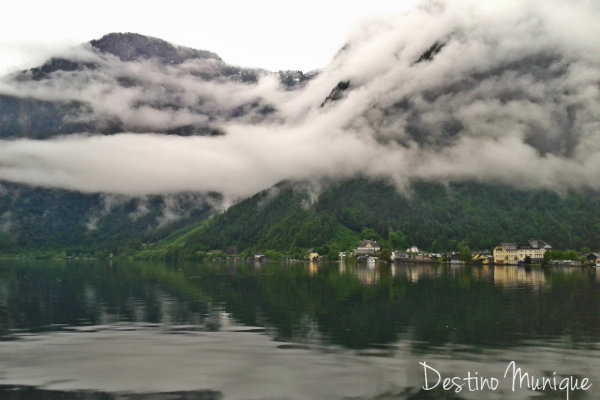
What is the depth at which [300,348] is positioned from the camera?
40469mm

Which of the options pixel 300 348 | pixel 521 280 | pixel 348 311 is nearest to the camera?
pixel 300 348

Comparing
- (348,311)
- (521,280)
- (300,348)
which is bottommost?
(521,280)

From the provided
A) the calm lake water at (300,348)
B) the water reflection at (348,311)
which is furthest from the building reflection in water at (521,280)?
the calm lake water at (300,348)

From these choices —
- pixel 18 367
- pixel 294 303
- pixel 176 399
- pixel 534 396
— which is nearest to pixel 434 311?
pixel 294 303

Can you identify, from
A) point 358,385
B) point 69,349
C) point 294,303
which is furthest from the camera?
point 294,303

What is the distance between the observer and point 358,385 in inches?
1173

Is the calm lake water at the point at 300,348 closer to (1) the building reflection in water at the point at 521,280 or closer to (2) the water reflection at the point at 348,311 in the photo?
(2) the water reflection at the point at 348,311

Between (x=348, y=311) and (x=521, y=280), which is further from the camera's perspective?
(x=521, y=280)

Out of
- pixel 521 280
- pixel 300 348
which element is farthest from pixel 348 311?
pixel 521 280

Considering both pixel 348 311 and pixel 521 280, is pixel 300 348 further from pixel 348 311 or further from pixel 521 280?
pixel 521 280

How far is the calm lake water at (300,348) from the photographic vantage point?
2966cm

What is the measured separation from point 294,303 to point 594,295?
162ft

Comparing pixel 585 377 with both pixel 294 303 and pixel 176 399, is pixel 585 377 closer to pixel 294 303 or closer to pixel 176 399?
pixel 176 399

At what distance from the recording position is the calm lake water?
2966cm
